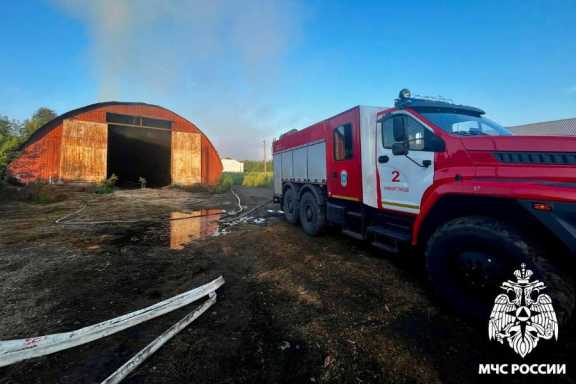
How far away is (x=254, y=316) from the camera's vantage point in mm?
2943

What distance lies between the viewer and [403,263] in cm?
473

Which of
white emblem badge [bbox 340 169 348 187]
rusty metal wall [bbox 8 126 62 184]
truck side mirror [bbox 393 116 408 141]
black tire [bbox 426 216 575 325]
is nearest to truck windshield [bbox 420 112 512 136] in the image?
truck side mirror [bbox 393 116 408 141]

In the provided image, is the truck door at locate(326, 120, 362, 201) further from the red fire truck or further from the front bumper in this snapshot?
the front bumper

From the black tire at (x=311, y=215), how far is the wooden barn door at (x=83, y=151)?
18.4 m

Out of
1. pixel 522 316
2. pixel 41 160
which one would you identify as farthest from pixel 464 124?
pixel 41 160

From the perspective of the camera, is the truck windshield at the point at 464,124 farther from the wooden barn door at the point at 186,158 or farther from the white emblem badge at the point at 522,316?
the wooden barn door at the point at 186,158

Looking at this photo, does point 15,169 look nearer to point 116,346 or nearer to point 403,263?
point 116,346

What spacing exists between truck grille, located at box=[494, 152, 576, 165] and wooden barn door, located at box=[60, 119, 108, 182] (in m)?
22.8

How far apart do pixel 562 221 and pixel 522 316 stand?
39.1 inches

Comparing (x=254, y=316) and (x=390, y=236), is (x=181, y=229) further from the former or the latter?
(x=390, y=236)

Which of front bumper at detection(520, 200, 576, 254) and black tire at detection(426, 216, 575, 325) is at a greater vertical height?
front bumper at detection(520, 200, 576, 254)

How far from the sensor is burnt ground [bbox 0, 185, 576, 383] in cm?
212

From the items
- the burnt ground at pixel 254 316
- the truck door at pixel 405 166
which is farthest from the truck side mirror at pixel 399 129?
the burnt ground at pixel 254 316

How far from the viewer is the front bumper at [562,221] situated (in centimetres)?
220
